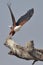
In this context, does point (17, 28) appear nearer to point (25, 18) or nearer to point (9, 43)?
point (25, 18)

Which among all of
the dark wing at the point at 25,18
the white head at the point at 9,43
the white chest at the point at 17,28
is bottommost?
the white head at the point at 9,43

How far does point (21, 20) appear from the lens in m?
23.6

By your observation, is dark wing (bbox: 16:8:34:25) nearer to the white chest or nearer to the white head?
the white chest

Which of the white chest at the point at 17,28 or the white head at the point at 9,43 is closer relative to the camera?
the white chest at the point at 17,28

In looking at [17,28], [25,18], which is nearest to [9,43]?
[17,28]

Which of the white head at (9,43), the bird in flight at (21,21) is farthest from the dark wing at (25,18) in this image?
the white head at (9,43)

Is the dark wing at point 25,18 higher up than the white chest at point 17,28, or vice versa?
the dark wing at point 25,18

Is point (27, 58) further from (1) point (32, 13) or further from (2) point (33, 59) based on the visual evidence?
(1) point (32, 13)

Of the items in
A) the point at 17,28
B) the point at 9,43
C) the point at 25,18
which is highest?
the point at 25,18

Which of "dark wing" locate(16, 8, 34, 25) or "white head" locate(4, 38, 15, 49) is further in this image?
"white head" locate(4, 38, 15, 49)

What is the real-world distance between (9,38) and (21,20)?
0.86 metres

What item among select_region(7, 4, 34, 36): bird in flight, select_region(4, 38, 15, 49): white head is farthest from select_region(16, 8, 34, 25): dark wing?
select_region(4, 38, 15, 49): white head

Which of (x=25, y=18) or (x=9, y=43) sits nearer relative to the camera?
(x=25, y=18)

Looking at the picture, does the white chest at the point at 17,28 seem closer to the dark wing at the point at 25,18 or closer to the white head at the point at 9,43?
the dark wing at the point at 25,18
